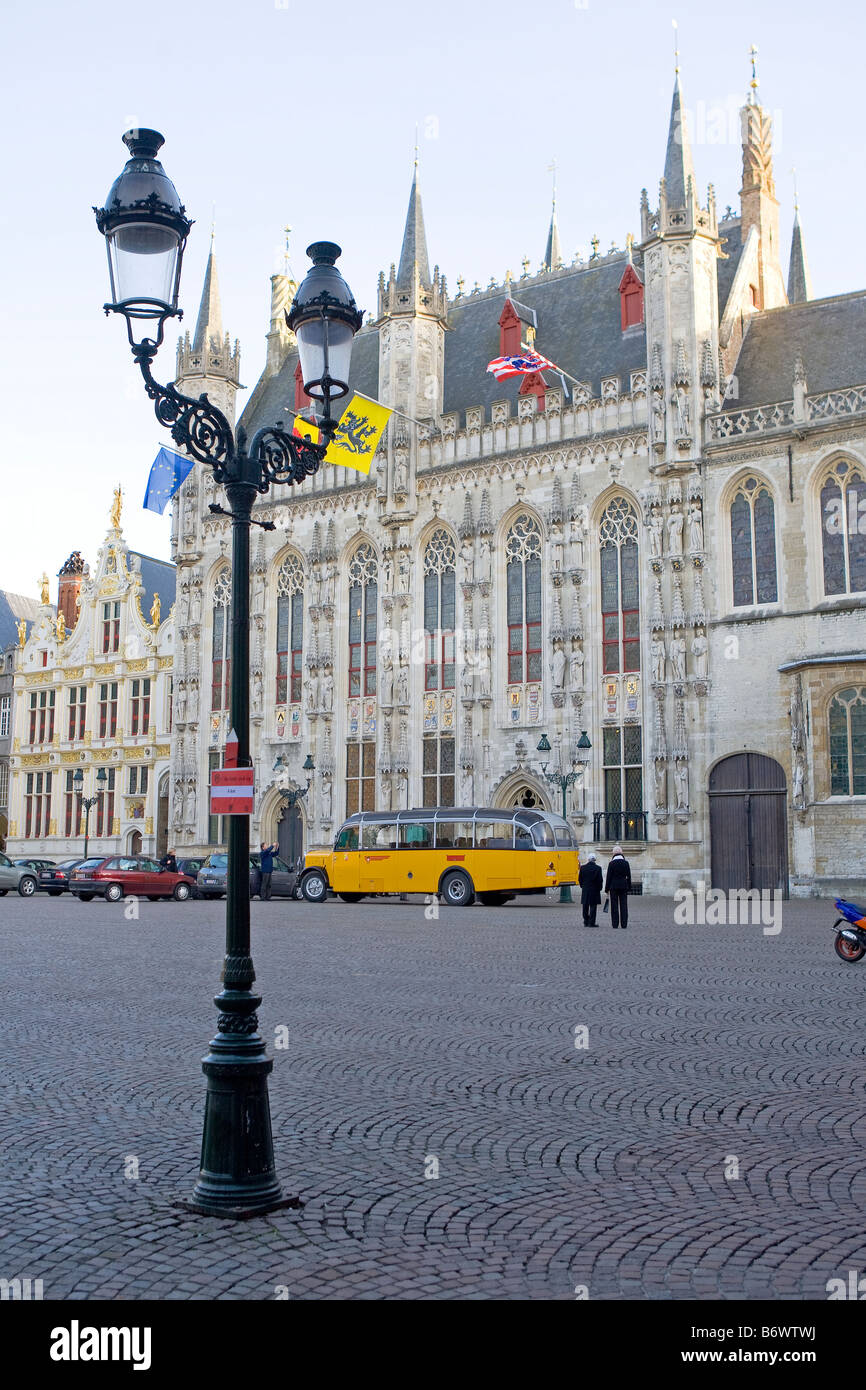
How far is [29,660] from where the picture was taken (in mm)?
59750

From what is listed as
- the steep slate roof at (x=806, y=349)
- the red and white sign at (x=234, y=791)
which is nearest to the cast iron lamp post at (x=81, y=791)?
the steep slate roof at (x=806, y=349)

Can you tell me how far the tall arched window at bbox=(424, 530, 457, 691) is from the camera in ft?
125

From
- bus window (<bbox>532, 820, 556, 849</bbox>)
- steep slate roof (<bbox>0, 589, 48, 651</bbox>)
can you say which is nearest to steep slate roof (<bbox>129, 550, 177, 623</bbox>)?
steep slate roof (<bbox>0, 589, 48, 651</bbox>)

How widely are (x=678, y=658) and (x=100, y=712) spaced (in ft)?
104

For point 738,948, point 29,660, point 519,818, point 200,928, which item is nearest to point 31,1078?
point 738,948

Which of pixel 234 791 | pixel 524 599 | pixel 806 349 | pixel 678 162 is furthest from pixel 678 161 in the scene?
pixel 234 791

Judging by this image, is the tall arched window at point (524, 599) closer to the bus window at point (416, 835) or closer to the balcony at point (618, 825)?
the balcony at point (618, 825)

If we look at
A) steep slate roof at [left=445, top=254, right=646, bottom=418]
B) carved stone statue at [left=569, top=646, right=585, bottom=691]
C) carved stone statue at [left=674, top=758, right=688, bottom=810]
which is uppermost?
steep slate roof at [left=445, top=254, right=646, bottom=418]

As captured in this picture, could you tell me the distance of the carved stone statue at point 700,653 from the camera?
1291 inches

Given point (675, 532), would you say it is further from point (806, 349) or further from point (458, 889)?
point (458, 889)

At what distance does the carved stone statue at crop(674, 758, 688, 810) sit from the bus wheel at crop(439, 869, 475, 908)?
7.00 meters

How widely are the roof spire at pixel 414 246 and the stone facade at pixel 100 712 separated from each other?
21.1 meters

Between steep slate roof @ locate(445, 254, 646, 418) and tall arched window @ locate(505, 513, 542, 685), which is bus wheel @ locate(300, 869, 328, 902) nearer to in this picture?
tall arched window @ locate(505, 513, 542, 685)

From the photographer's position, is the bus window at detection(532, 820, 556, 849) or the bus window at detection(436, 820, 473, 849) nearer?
the bus window at detection(532, 820, 556, 849)
